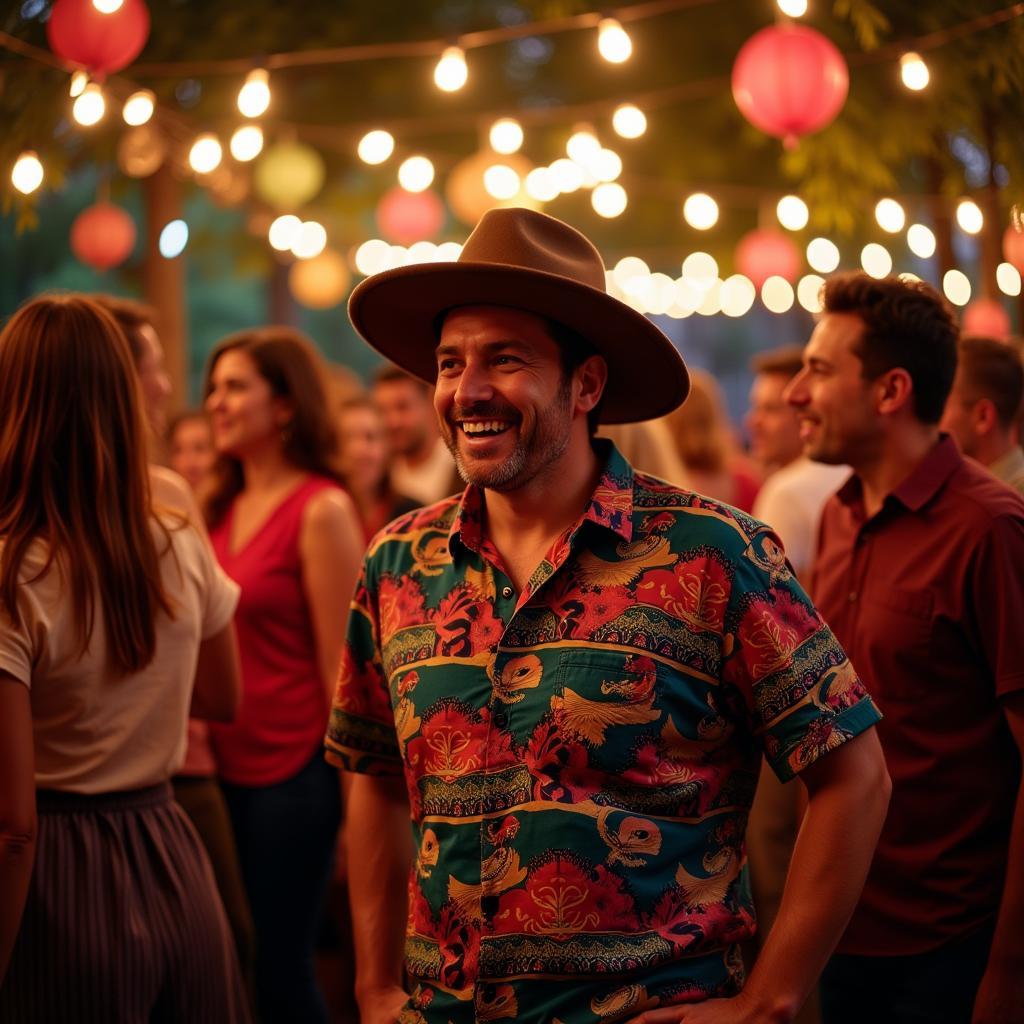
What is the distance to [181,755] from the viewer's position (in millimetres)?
2516

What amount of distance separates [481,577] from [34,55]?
3160 mm

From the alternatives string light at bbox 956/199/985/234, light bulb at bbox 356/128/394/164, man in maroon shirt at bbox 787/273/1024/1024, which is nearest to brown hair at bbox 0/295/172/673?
man in maroon shirt at bbox 787/273/1024/1024

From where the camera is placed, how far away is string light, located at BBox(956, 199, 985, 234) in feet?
12.4

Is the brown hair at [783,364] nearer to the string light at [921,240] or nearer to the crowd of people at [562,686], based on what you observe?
the string light at [921,240]

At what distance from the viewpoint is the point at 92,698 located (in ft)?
7.52

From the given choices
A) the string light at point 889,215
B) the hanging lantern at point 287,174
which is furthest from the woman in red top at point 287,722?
the hanging lantern at point 287,174

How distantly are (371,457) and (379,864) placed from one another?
11.0 feet

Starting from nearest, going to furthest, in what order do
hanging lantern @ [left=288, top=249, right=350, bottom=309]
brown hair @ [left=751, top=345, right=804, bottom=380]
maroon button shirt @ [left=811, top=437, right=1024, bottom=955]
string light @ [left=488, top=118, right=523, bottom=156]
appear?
1. maroon button shirt @ [left=811, top=437, right=1024, bottom=955]
2. brown hair @ [left=751, top=345, right=804, bottom=380]
3. string light @ [left=488, top=118, right=523, bottom=156]
4. hanging lantern @ [left=288, top=249, right=350, bottom=309]

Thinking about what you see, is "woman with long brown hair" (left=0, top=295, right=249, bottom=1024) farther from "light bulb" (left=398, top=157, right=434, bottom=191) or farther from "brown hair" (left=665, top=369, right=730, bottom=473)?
"light bulb" (left=398, top=157, right=434, bottom=191)

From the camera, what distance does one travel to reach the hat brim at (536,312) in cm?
208

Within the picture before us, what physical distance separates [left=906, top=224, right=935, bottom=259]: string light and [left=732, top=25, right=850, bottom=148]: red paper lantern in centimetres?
137

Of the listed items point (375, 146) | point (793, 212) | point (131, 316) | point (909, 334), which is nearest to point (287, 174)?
point (375, 146)

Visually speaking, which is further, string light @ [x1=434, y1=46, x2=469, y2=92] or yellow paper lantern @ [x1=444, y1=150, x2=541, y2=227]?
yellow paper lantern @ [x1=444, y1=150, x2=541, y2=227]

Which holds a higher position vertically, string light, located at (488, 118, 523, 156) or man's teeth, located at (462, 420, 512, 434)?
string light, located at (488, 118, 523, 156)
